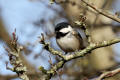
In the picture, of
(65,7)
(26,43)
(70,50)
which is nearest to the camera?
(70,50)

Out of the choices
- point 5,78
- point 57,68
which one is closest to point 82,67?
point 5,78

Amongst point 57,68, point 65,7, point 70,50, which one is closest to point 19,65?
point 57,68

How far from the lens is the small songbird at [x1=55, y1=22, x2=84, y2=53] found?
4781mm

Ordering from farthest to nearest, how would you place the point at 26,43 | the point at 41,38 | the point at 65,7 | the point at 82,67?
the point at 65,7, the point at 82,67, the point at 26,43, the point at 41,38

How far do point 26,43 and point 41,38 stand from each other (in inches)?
117

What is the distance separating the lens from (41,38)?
110 inches

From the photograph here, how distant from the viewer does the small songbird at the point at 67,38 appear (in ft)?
15.7

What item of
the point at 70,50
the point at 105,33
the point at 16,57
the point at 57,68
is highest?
the point at 105,33

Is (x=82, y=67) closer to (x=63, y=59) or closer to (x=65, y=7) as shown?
(x=65, y=7)

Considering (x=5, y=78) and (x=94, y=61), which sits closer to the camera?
(x=5, y=78)

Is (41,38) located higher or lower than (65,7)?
lower

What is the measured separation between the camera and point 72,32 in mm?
4957

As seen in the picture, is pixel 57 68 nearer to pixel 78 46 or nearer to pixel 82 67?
pixel 78 46

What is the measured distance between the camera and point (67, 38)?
4801 mm
